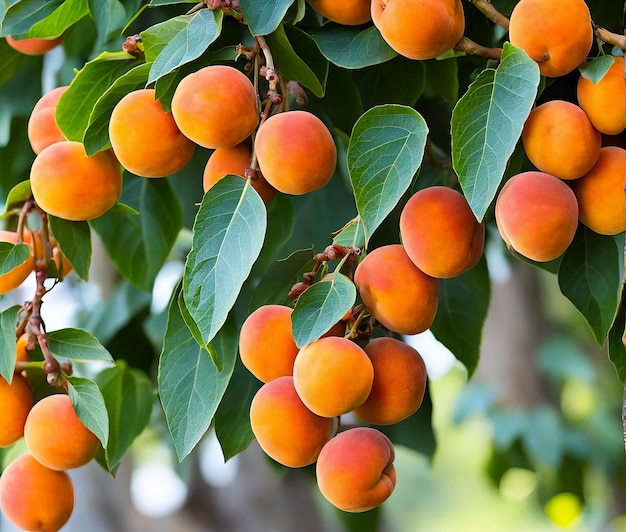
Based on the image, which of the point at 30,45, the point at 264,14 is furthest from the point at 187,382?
the point at 30,45

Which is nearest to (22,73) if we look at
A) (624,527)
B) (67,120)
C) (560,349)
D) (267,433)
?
(67,120)

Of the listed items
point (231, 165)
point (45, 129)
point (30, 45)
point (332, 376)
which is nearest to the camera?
point (332, 376)

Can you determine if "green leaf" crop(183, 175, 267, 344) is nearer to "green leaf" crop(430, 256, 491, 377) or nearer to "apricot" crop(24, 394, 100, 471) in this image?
"apricot" crop(24, 394, 100, 471)

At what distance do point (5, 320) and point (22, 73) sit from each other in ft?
1.55

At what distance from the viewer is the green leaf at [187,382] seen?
717 mm

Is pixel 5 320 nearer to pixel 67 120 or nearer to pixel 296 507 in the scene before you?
pixel 67 120

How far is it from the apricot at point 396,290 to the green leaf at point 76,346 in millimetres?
244

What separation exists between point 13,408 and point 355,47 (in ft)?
1.39

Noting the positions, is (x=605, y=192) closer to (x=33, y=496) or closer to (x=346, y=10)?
(x=346, y=10)

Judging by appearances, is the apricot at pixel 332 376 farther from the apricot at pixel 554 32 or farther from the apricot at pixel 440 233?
the apricot at pixel 554 32

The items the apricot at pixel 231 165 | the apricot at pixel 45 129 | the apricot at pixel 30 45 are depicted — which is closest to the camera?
the apricot at pixel 231 165

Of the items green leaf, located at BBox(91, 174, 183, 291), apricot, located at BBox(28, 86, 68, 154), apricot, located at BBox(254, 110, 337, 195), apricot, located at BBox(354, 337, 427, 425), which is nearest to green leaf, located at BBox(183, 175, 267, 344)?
apricot, located at BBox(254, 110, 337, 195)

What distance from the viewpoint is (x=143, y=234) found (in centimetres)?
107

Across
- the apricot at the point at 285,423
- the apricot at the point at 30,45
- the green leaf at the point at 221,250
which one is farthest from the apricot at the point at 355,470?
the apricot at the point at 30,45
